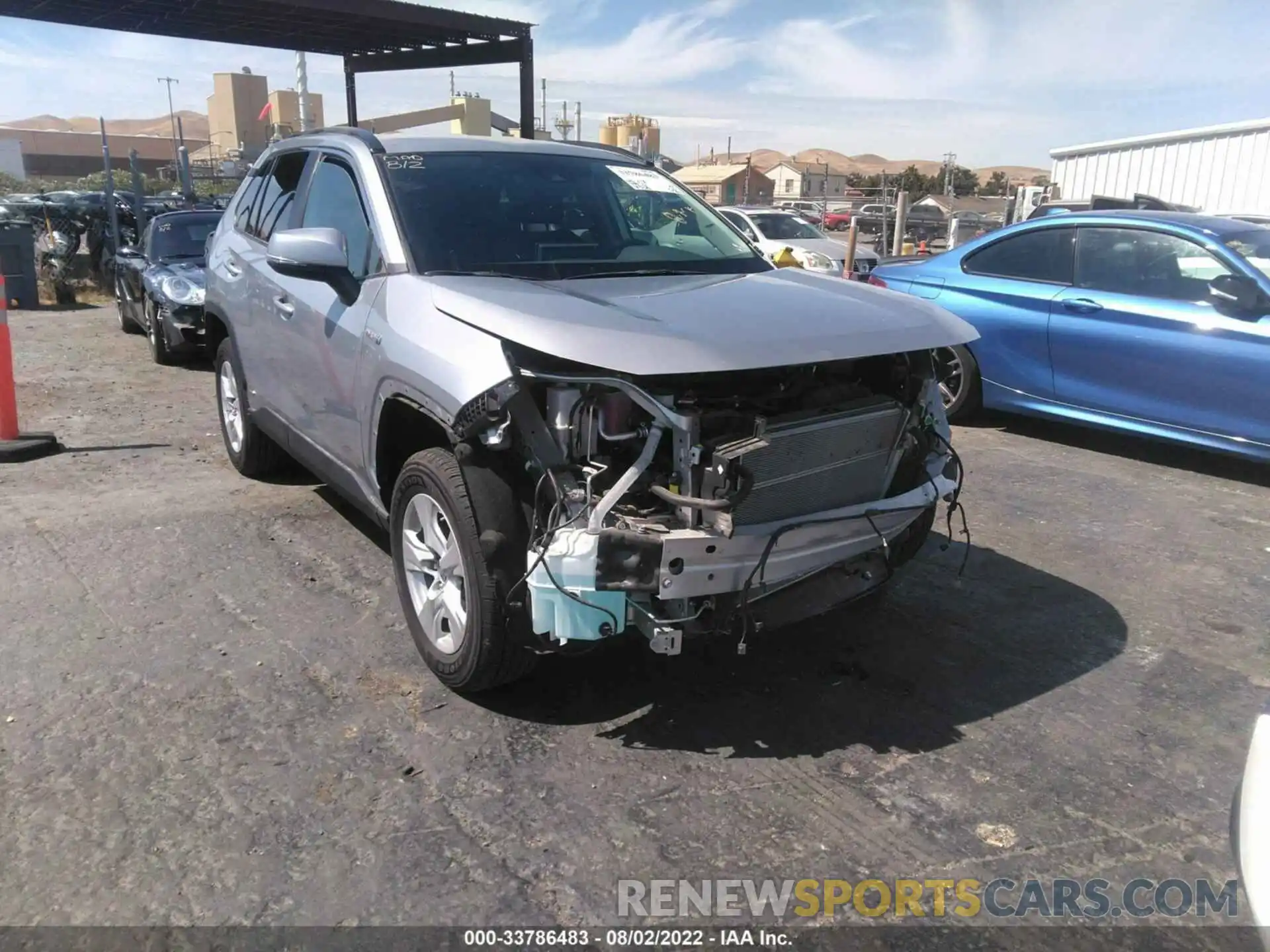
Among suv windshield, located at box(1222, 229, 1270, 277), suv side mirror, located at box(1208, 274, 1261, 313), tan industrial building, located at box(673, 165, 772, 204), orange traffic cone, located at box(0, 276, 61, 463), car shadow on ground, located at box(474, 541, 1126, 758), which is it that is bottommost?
car shadow on ground, located at box(474, 541, 1126, 758)

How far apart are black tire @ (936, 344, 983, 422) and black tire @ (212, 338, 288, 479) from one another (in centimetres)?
478

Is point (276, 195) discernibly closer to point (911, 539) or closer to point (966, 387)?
point (911, 539)

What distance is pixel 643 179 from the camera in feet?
15.6

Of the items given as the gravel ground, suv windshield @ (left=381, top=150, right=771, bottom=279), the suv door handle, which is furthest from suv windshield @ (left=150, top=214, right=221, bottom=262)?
the suv door handle

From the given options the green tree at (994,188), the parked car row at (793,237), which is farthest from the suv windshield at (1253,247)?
the green tree at (994,188)

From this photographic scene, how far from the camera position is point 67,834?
2.71 m

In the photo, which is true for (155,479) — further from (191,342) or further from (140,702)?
(191,342)

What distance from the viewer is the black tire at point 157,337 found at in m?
9.82

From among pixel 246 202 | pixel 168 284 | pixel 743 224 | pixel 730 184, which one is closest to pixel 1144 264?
pixel 246 202

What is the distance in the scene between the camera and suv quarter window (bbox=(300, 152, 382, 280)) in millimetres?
3852

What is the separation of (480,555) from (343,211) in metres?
1.97

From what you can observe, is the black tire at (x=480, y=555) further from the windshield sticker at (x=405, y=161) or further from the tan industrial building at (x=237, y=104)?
the tan industrial building at (x=237, y=104)

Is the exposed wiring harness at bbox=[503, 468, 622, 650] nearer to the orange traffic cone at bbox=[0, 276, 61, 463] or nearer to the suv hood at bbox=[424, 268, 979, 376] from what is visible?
the suv hood at bbox=[424, 268, 979, 376]

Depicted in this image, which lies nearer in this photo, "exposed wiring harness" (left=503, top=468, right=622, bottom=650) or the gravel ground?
the gravel ground
